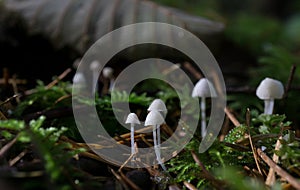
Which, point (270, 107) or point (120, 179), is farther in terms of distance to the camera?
point (270, 107)

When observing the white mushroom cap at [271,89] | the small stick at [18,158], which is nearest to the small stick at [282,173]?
the white mushroom cap at [271,89]

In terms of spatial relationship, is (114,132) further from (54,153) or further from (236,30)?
(236,30)

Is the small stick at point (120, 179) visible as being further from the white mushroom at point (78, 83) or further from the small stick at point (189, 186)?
the white mushroom at point (78, 83)

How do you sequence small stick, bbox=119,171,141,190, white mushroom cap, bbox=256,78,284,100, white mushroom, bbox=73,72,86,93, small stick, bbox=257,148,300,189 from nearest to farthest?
small stick, bbox=257,148,300,189, small stick, bbox=119,171,141,190, white mushroom cap, bbox=256,78,284,100, white mushroom, bbox=73,72,86,93

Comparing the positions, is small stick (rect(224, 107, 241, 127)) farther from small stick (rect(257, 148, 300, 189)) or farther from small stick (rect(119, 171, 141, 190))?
small stick (rect(119, 171, 141, 190))

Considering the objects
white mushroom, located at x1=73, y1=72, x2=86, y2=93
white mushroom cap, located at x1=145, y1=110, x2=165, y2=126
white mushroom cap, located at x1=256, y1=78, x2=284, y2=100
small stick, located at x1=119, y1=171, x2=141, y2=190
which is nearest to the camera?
small stick, located at x1=119, y1=171, x2=141, y2=190

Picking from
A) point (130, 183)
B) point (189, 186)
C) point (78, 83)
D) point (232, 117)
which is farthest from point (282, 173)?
point (78, 83)

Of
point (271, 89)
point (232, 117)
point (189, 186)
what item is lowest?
point (189, 186)

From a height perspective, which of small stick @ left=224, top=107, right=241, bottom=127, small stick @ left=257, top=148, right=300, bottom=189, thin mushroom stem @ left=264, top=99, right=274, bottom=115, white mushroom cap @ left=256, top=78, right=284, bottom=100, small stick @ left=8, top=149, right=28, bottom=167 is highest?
white mushroom cap @ left=256, top=78, right=284, bottom=100

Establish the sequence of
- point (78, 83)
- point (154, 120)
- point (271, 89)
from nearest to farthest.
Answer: point (154, 120) < point (271, 89) < point (78, 83)

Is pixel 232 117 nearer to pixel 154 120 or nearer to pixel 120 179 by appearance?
pixel 154 120

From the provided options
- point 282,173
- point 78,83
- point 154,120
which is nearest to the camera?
point 282,173

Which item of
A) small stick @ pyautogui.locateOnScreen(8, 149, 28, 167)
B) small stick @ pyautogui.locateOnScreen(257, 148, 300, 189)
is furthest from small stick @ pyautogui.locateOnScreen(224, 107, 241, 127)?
small stick @ pyautogui.locateOnScreen(8, 149, 28, 167)

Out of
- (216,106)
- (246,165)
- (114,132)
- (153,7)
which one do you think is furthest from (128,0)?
(246,165)
